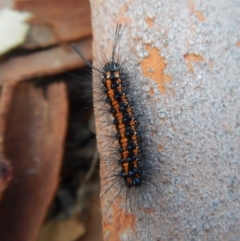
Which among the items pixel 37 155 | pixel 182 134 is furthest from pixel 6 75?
pixel 182 134

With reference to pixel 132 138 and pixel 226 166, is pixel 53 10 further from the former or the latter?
pixel 226 166

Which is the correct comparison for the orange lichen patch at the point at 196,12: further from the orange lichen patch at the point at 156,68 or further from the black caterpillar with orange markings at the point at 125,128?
the black caterpillar with orange markings at the point at 125,128

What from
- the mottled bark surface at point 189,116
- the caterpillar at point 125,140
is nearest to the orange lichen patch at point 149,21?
the mottled bark surface at point 189,116

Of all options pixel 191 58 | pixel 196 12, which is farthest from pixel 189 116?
pixel 196 12

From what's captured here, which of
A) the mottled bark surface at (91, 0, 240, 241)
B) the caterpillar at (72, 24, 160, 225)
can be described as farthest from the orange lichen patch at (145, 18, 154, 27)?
the caterpillar at (72, 24, 160, 225)

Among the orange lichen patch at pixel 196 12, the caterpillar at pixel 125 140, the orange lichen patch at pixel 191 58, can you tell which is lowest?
the caterpillar at pixel 125 140

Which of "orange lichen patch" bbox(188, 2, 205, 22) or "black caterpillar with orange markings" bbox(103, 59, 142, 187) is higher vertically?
"orange lichen patch" bbox(188, 2, 205, 22)

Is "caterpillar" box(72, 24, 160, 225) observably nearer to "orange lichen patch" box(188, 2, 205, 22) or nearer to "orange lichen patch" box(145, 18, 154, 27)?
"orange lichen patch" box(145, 18, 154, 27)

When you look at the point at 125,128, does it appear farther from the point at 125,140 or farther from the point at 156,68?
the point at 156,68

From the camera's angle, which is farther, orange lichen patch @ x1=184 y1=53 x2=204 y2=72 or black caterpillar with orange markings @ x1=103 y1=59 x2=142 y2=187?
black caterpillar with orange markings @ x1=103 y1=59 x2=142 y2=187
